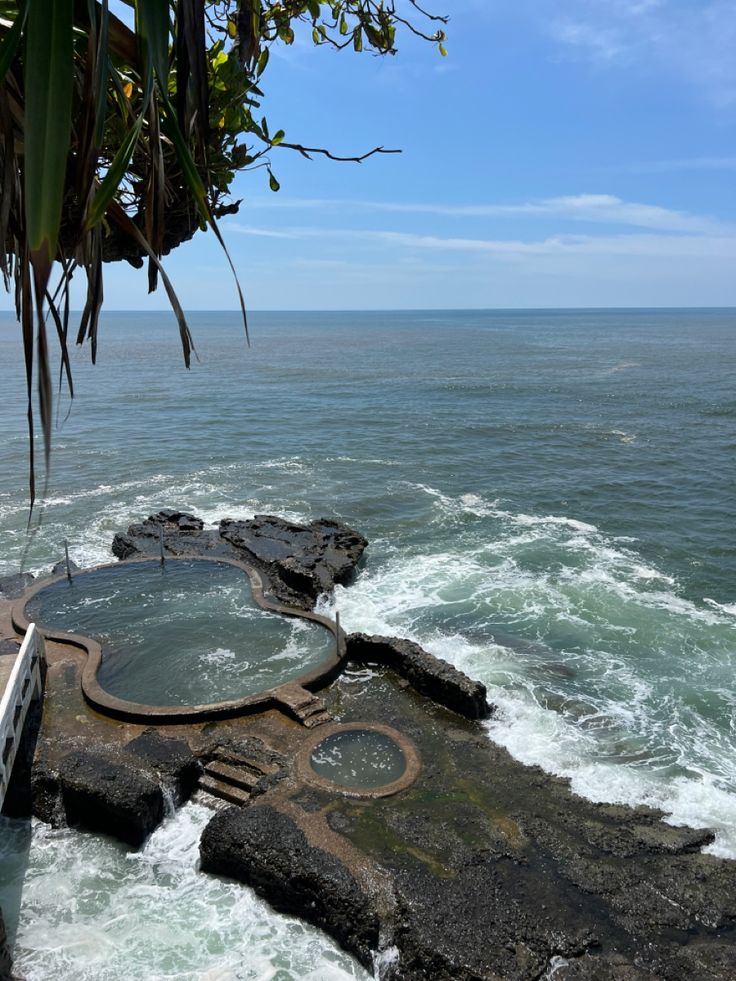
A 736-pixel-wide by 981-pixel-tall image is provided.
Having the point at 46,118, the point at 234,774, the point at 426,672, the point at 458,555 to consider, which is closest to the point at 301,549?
the point at 458,555

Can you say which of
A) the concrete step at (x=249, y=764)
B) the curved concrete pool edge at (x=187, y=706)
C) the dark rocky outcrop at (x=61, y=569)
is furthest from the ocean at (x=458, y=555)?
the dark rocky outcrop at (x=61, y=569)

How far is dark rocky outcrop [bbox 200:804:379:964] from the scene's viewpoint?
11.9 meters

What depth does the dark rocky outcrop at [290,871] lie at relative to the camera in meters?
11.9

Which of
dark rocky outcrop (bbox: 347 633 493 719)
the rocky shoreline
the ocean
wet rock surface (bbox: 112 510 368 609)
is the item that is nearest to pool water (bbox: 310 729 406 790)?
the rocky shoreline

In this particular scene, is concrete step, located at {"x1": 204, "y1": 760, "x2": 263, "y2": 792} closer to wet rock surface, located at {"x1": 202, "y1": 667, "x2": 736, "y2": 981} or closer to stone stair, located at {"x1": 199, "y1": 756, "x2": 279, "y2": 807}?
stone stair, located at {"x1": 199, "y1": 756, "x2": 279, "y2": 807}

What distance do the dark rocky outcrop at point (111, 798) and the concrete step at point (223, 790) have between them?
38.7 inches

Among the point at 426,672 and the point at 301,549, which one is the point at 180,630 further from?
the point at 426,672

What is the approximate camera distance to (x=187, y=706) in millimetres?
16828

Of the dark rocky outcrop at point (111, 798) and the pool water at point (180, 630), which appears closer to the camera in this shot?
the dark rocky outcrop at point (111, 798)

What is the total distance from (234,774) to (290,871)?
296cm

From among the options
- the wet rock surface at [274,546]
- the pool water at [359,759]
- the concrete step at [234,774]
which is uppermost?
the wet rock surface at [274,546]

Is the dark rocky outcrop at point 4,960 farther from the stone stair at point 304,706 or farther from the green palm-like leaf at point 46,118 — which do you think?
the green palm-like leaf at point 46,118

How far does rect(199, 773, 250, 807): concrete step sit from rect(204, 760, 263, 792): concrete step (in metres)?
0.07

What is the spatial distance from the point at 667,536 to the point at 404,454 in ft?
62.3
